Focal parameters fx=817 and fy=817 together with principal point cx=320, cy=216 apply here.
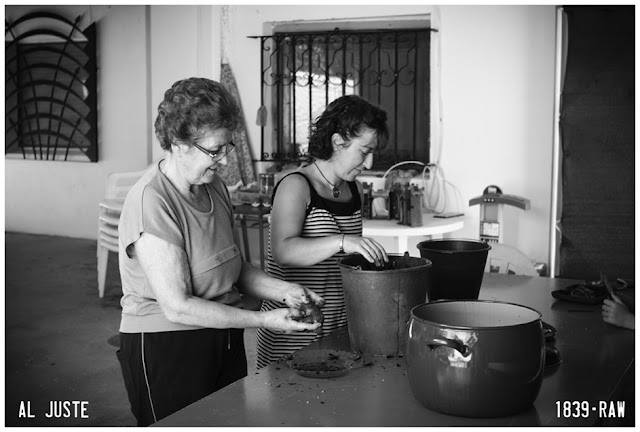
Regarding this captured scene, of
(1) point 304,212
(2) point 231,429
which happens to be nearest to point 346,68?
(1) point 304,212

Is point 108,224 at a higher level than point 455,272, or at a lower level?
lower

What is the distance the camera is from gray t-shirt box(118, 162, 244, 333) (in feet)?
6.36

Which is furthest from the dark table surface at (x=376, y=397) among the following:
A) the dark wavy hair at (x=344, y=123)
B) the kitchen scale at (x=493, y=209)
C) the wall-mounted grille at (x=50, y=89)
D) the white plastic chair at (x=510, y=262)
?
the wall-mounted grille at (x=50, y=89)

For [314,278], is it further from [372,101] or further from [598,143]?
[372,101]

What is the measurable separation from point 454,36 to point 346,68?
3.30 ft

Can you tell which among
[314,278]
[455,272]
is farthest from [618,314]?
[314,278]

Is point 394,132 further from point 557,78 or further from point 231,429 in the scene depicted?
point 231,429

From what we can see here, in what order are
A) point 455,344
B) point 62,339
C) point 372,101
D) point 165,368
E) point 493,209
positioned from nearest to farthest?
point 455,344 < point 165,368 < point 62,339 < point 493,209 < point 372,101

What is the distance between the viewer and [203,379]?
2.10 meters

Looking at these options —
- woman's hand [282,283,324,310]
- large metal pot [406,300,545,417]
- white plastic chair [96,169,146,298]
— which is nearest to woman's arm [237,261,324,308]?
woman's hand [282,283,324,310]

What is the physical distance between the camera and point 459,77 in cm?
575

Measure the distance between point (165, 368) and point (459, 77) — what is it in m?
4.18

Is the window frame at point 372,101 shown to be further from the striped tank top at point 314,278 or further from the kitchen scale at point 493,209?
the striped tank top at point 314,278

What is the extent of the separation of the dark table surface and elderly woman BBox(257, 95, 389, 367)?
309mm
